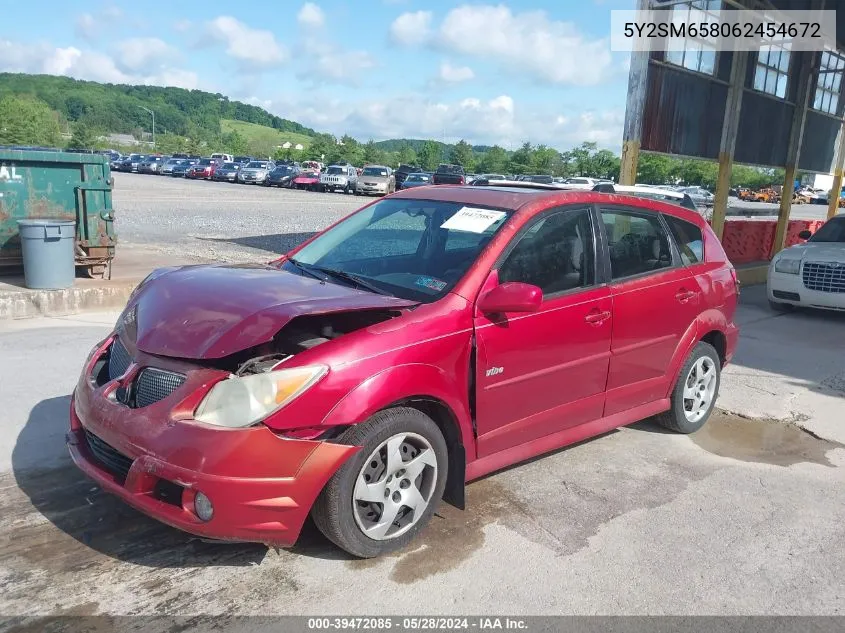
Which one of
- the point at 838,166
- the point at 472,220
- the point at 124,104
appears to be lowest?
the point at 472,220

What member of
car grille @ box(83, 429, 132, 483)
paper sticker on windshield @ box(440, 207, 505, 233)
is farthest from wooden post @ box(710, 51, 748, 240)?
car grille @ box(83, 429, 132, 483)

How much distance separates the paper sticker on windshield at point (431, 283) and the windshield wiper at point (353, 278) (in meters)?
0.19

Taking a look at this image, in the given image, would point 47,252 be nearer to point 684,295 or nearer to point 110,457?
point 110,457

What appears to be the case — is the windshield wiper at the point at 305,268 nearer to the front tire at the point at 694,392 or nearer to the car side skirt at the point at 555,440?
the car side skirt at the point at 555,440

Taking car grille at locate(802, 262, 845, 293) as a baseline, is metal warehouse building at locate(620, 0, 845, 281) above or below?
above

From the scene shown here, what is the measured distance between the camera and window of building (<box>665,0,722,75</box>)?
10.9 metres

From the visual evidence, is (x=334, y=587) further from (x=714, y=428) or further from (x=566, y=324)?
(x=714, y=428)

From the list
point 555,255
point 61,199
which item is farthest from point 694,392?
point 61,199

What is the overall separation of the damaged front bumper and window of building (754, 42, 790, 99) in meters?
13.7

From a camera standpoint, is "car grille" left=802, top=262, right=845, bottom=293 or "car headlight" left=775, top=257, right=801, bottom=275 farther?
"car headlight" left=775, top=257, right=801, bottom=275

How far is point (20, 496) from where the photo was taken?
367 centimetres

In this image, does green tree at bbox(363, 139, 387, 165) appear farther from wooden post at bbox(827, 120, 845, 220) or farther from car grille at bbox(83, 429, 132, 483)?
car grille at bbox(83, 429, 132, 483)

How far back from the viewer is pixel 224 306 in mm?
3250

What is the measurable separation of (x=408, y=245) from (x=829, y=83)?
15935 millimetres
